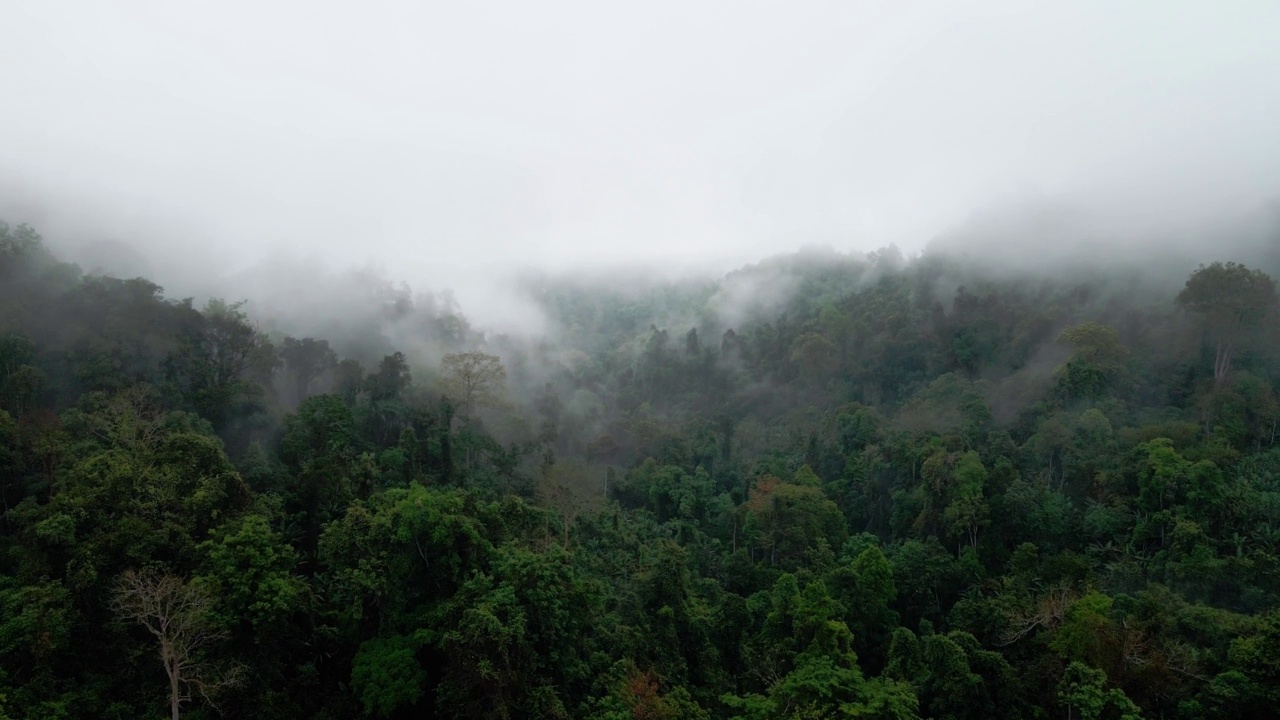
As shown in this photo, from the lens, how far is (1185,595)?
22.8m

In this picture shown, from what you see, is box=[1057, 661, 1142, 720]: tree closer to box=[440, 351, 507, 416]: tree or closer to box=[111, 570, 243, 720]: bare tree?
box=[111, 570, 243, 720]: bare tree

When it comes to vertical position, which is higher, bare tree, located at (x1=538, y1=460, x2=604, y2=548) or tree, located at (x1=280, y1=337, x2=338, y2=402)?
tree, located at (x1=280, y1=337, x2=338, y2=402)

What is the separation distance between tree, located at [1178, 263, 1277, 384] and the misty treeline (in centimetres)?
15

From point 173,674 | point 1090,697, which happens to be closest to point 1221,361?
point 1090,697

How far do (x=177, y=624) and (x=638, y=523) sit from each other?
2160 cm

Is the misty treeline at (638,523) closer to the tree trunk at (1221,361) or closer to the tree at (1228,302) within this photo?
the tree at (1228,302)

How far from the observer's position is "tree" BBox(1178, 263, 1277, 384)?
111ft

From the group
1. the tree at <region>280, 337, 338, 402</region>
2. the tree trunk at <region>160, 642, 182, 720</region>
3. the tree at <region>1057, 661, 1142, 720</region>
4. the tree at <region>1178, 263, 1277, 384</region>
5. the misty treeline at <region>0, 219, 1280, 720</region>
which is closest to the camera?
the tree trunk at <region>160, 642, 182, 720</region>

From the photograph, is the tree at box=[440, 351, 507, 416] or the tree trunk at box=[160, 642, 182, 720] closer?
the tree trunk at box=[160, 642, 182, 720]

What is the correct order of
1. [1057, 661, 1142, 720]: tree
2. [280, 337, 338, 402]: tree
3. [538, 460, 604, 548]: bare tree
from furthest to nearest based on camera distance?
1. [280, 337, 338, 402]: tree
2. [538, 460, 604, 548]: bare tree
3. [1057, 661, 1142, 720]: tree

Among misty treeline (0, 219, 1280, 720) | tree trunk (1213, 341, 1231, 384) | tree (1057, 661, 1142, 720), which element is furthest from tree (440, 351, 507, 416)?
tree trunk (1213, 341, 1231, 384)

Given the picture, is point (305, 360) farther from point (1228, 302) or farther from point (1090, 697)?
point (1228, 302)

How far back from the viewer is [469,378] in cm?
3928

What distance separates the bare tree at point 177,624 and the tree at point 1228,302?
4238 centimetres
